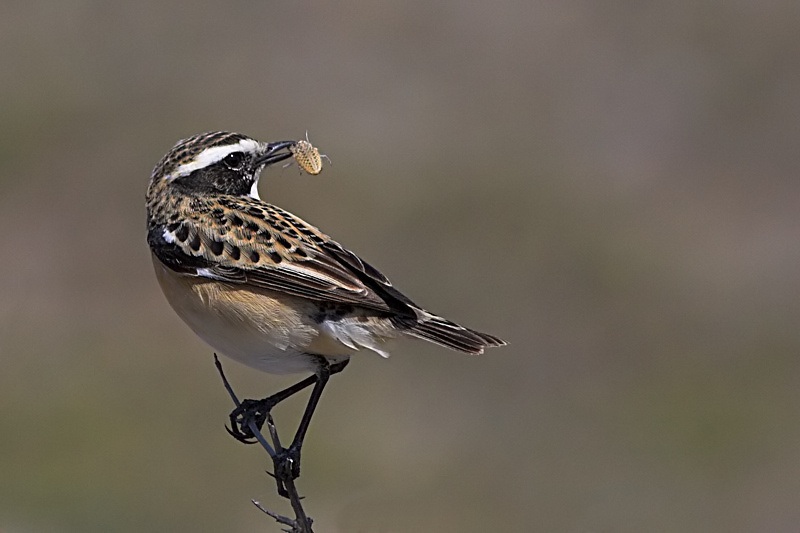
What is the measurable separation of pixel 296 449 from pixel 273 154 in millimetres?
1627

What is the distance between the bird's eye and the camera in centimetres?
776

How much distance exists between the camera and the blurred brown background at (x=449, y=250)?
15734 millimetres

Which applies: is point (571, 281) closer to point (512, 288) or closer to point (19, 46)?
point (512, 288)

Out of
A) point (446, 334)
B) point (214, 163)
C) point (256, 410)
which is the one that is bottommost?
point (256, 410)

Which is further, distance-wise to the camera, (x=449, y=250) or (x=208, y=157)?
(x=449, y=250)

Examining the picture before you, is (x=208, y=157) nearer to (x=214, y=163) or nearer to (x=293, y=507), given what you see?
(x=214, y=163)

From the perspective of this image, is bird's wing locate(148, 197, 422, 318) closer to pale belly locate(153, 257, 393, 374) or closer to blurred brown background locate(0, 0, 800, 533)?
pale belly locate(153, 257, 393, 374)

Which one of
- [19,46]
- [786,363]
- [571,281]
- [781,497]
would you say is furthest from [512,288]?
[19,46]

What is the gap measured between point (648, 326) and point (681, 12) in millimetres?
10554

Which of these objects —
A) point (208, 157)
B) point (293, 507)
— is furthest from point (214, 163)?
point (293, 507)

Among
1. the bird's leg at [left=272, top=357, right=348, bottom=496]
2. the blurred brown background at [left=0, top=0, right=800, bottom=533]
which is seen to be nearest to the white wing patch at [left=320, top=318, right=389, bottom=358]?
the bird's leg at [left=272, top=357, right=348, bottom=496]

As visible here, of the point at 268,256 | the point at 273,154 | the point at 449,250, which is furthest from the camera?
the point at 449,250

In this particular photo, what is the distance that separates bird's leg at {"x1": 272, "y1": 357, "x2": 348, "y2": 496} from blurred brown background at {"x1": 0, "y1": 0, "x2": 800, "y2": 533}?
6.23m

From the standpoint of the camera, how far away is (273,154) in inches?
310
